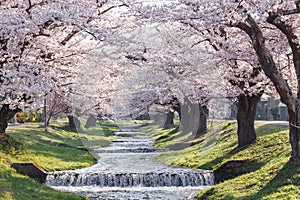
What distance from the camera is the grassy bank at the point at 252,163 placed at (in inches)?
572

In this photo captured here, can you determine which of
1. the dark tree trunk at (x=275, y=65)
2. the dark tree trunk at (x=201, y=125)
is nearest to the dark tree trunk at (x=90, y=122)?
the dark tree trunk at (x=201, y=125)

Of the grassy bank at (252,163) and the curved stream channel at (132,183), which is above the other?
the grassy bank at (252,163)

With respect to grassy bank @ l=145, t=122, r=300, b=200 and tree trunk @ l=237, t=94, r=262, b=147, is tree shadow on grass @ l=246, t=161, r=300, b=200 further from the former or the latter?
tree trunk @ l=237, t=94, r=262, b=147

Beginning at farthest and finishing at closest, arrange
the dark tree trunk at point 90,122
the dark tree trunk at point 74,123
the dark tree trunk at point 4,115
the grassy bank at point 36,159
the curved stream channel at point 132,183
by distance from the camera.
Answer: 1. the dark tree trunk at point 90,122
2. the dark tree trunk at point 74,123
3. the dark tree trunk at point 4,115
4. the curved stream channel at point 132,183
5. the grassy bank at point 36,159

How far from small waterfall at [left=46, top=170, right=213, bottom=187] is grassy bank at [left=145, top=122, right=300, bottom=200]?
1162mm

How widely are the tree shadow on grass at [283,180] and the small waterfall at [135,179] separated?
551 cm

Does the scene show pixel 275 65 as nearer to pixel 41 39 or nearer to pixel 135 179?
pixel 41 39

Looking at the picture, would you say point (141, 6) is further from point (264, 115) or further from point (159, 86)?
point (264, 115)

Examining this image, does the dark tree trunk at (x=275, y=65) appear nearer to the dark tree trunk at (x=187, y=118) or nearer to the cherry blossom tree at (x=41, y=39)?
the cherry blossom tree at (x=41, y=39)

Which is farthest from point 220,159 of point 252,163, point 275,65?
point 275,65

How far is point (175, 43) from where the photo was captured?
2503cm

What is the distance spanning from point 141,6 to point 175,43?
9.19m

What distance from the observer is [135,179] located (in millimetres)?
21141

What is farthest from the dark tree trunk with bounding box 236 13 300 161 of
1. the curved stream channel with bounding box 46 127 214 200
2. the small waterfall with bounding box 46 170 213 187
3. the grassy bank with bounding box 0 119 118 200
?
the grassy bank with bounding box 0 119 118 200
